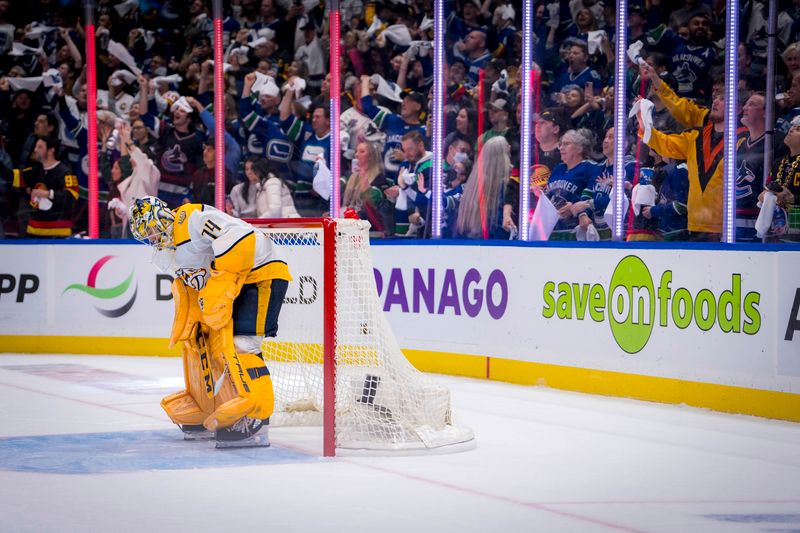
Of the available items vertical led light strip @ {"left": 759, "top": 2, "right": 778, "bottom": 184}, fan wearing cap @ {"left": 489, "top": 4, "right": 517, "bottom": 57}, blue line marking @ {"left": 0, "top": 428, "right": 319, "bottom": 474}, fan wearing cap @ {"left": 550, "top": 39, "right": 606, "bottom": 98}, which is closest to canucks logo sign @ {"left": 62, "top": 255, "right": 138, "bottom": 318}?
fan wearing cap @ {"left": 489, "top": 4, "right": 517, "bottom": 57}

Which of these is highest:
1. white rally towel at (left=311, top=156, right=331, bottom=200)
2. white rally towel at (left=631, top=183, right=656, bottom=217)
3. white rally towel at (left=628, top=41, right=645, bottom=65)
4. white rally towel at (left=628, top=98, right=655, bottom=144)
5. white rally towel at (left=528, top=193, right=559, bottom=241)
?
white rally towel at (left=628, top=41, right=645, bottom=65)

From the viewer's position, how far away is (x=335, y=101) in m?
9.36

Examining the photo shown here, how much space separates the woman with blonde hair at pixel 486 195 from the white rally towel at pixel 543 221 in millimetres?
379

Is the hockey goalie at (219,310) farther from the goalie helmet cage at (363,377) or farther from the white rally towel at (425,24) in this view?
the white rally towel at (425,24)

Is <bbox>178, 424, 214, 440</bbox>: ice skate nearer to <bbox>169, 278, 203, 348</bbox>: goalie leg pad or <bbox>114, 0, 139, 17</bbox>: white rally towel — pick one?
<bbox>169, 278, 203, 348</bbox>: goalie leg pad

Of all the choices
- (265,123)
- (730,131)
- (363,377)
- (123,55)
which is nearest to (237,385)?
(363,377)

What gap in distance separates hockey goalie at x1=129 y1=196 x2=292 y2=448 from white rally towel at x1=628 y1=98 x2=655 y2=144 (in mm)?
3539

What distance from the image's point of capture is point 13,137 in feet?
36.3

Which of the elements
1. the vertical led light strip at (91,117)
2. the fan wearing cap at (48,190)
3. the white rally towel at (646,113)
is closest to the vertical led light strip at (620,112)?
the white rally towel at (646,113)

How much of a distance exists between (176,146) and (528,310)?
441cm

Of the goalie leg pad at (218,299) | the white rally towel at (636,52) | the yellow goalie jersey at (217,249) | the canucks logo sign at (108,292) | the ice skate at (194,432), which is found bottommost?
the ice skate at (194,432)

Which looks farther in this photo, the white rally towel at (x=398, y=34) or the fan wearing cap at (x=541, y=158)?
the white rally towel at (x=398, y=34)

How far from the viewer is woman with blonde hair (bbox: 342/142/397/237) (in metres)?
9.77

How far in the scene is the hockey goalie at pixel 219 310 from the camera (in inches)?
206
